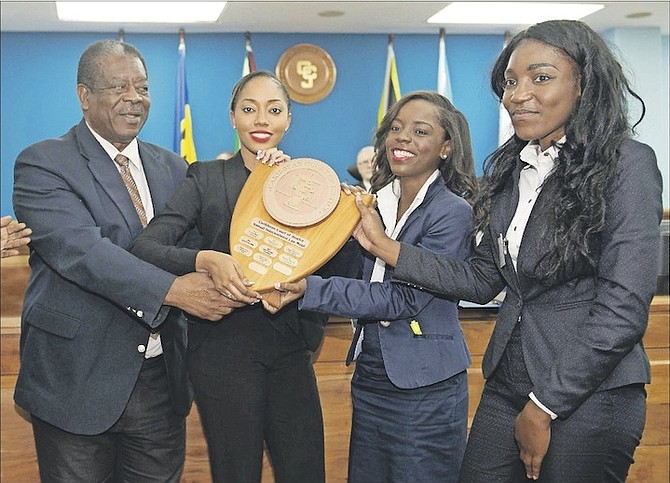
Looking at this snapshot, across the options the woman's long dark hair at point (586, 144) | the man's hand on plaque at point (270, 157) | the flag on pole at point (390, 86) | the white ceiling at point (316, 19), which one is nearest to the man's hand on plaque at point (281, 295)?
the man's hand on plaque at point (270, 157)

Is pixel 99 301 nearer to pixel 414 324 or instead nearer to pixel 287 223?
pixel 287 223

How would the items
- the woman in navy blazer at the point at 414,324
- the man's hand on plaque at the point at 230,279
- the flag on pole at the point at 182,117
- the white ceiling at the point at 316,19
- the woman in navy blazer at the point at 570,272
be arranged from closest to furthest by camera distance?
the woman in navy blazer at the point at 570,272, the man's hand on plaque at the point at 230,279, the woman in navy blazer at the point at 414,324, the white ceiling at the point at 316,19, the flag on pole at the point at 182,117

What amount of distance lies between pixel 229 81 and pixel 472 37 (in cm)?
261

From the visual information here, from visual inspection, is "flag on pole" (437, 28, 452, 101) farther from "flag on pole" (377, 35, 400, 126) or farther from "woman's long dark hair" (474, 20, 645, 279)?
"woman's long dark hair" (474, 20, 645, 279)

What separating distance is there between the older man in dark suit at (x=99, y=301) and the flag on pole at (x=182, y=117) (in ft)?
19.8

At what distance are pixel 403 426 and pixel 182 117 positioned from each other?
6.67m

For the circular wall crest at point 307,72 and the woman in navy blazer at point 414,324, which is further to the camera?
the circular wall crest at point 307,72

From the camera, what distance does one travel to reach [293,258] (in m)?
2.16

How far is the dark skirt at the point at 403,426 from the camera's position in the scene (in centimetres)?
225

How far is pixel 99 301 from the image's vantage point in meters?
2.33

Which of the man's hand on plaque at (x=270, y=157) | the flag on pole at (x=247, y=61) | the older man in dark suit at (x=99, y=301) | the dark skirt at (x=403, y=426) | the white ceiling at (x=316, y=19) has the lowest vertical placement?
the dark skirt at (x=403, y=426)

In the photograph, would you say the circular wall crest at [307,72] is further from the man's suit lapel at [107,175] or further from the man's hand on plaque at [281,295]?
the man's hand on plaque at [281,295]

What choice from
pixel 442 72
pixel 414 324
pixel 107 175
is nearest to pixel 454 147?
pixel 414 324

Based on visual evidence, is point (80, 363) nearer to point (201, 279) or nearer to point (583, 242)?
point (201, 279)
